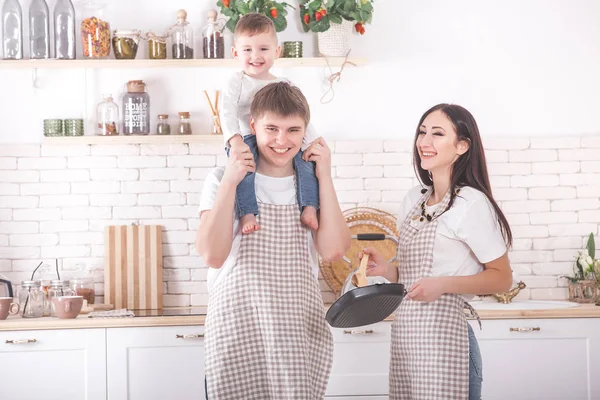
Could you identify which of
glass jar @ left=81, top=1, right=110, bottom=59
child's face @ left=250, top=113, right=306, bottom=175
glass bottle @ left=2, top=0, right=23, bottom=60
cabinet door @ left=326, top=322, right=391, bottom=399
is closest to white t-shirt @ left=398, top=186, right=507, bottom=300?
child's face @ left=250, top=113, right=306, bottom=175

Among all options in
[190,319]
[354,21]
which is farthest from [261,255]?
[354,21]

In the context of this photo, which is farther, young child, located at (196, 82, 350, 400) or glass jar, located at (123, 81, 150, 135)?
glass jar, located at (123, 81, 150, 135)

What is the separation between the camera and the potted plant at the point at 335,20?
4.02 meters

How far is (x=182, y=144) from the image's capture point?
4180 millimetres

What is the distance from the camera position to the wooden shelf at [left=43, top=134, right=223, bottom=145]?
157 inches

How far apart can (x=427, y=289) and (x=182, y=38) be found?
2255 millimetres

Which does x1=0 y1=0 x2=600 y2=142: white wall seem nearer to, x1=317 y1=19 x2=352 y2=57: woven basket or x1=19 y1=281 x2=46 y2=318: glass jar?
x1=317 y1=19 x2=352 y2=57: woven basket

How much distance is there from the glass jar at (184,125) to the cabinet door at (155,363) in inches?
40.4

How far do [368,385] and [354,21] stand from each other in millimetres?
1789

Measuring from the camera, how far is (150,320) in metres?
3.53

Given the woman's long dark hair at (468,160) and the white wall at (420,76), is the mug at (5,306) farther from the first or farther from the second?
the woman's long dark hair at (468,160)

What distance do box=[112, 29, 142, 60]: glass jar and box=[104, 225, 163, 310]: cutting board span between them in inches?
33.1

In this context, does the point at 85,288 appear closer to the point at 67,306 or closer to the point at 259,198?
the point at 67,306

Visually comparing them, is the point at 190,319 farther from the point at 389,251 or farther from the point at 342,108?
the point at 342,108
